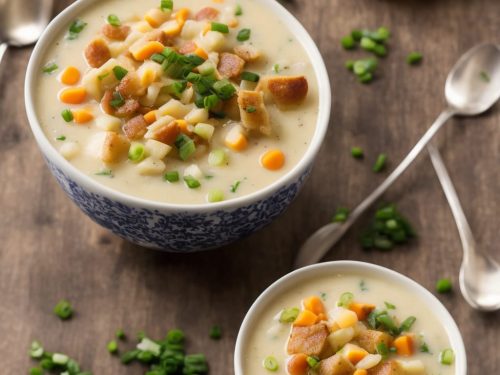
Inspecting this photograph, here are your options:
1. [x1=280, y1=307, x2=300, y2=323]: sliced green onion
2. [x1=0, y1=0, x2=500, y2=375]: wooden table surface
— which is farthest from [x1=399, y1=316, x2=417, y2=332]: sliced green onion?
[x1=0, y1=0, x2=500, y2=375]: wooden table surface

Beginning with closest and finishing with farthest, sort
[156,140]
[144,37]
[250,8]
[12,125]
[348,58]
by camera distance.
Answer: [156,140]
[144,37]
[250,8]
[12,125]
[348,58]

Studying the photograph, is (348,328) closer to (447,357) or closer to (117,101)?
(447,357)

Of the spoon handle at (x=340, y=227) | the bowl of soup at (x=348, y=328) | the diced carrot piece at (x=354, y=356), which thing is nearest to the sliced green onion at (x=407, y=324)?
the bowl of soup at (x=348, y=328)

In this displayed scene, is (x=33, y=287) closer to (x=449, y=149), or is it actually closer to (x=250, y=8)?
(x=250, y=8)

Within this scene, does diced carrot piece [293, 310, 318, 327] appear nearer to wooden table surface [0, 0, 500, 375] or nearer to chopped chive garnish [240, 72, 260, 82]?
wooden table surface [0, 0, 500, 375]

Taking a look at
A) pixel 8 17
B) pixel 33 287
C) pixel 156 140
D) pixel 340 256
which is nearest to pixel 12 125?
pixel 8 17

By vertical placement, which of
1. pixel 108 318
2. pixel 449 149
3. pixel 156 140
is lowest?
pixel 108 318
